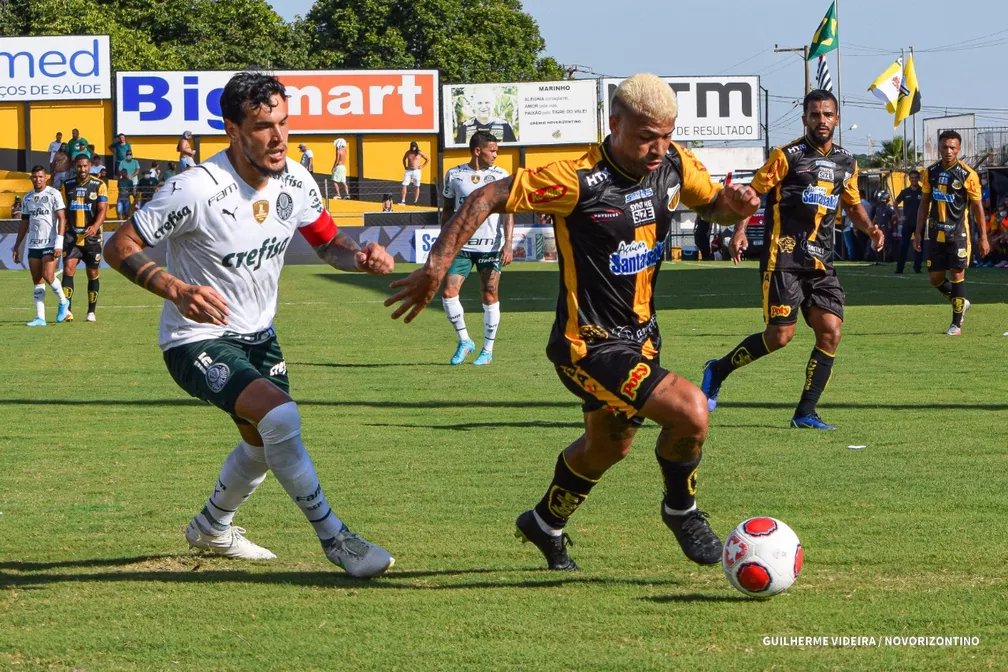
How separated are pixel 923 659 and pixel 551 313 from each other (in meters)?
17.7

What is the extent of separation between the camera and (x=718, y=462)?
28.5 feet

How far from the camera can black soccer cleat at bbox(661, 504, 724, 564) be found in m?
5.83

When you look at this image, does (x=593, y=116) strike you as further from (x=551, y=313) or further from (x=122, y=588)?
(x=122, y=588)

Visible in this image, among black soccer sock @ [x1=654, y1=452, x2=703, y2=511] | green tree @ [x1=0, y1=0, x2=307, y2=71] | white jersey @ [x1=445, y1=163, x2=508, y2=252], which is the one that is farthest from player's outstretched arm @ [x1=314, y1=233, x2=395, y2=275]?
green tree @ [x1=0, y1=0, x2=307, y2=71]

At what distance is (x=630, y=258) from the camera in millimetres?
5734

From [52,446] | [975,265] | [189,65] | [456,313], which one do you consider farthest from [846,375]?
[189,65]

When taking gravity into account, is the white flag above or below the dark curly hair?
above

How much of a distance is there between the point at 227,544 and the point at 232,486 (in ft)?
0.82

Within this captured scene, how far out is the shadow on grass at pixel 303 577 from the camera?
18.9 ft

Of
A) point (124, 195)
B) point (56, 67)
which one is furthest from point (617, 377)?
point (56, 67)

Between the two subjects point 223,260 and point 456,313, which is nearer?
point 223,260

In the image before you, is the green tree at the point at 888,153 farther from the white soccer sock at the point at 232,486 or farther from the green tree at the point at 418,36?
the white soccer sock at the point at 232,486

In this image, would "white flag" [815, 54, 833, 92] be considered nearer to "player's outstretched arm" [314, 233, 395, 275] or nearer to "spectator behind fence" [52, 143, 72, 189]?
"spectator behind fence" [52, 143, 72, 189]

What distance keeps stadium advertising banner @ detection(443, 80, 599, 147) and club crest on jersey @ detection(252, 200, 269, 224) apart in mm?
45729
